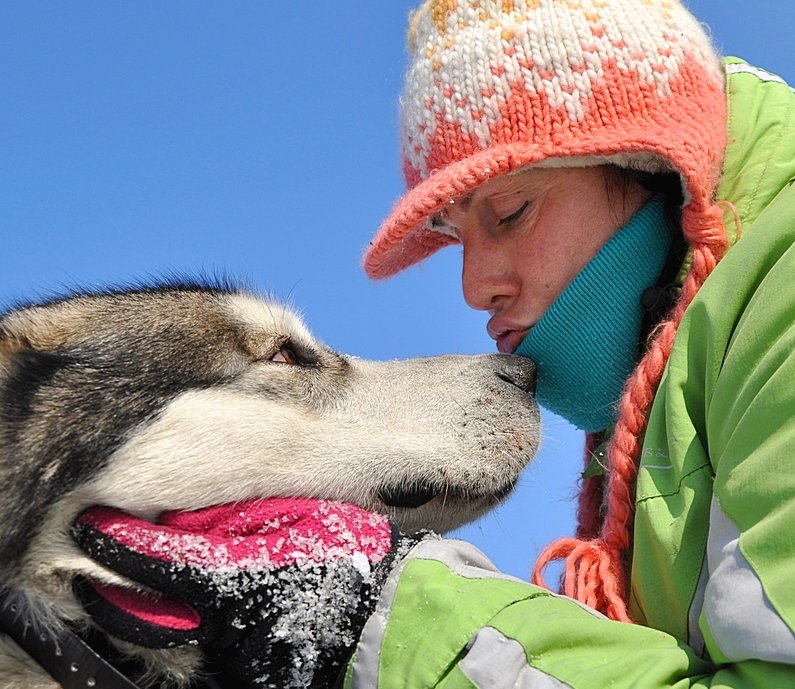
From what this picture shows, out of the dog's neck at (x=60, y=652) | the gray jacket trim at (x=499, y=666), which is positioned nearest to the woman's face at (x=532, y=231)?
the gray jacket trim at (x=499, y=666)

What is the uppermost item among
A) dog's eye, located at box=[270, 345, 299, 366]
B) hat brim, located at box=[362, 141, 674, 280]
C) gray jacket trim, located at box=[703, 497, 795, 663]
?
hat brim, located at box=[362, 141, 674, 280]

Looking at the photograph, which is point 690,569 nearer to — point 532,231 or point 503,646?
point 503,646

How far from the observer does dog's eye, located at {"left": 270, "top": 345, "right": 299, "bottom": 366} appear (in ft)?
9.21

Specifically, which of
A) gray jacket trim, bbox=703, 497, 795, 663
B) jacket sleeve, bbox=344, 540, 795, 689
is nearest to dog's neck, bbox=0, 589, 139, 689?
jacket sleeve, bbox=344, 540, 795, 689

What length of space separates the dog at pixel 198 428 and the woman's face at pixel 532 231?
0.23 meters

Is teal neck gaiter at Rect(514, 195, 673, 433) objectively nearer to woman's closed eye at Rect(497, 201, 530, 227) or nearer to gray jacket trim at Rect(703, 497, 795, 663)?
woman's closed eye at Rect(497, 201, 530, 227)

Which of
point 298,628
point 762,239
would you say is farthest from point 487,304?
point 298,628

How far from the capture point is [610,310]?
2680mm

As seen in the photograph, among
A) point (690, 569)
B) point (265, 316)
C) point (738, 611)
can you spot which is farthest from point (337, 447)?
point (738, 611)

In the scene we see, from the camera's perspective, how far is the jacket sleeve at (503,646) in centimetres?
158

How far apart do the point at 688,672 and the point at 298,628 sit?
835mm

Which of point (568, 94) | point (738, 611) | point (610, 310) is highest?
point (568, 94)

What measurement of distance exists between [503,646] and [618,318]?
1.32 meters

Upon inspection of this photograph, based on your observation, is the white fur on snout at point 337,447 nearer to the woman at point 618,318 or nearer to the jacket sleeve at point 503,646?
the woman at point 618,318
